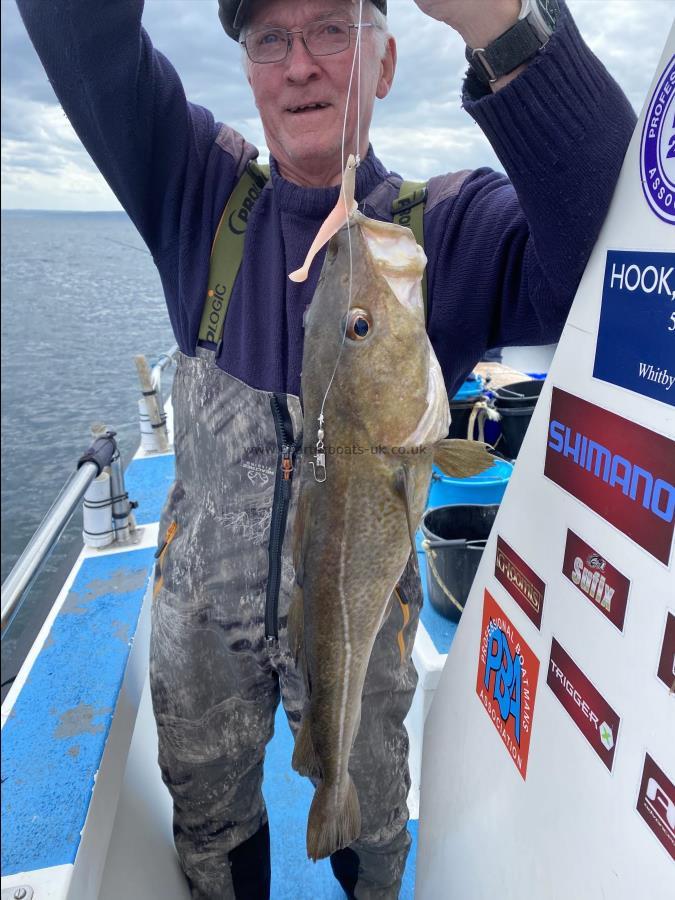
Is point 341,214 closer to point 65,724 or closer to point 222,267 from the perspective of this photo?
point 222,267

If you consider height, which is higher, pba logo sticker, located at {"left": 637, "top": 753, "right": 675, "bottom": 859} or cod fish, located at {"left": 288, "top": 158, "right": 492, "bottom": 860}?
cod fish, located at {"left": 288, "top": 158, "right": 492, "bottom": 860}

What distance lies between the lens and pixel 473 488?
3918 mm

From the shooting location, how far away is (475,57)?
1319 mm

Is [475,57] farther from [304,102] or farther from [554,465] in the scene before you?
[554,465]

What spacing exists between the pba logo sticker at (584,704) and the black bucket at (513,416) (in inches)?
128

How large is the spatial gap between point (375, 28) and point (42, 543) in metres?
1.94

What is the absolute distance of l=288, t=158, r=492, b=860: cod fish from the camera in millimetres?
1399

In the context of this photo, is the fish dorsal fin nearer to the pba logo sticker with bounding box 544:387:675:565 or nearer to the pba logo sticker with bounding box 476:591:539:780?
the pba logo sticker with bounding box 544:387:675:565

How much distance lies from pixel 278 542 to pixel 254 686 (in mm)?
500

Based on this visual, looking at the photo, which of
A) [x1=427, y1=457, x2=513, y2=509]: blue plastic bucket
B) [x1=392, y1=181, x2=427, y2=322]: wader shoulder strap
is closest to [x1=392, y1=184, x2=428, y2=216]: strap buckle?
[x1=392, y1=181, x2=427, y2=322]: wader shoulder strap

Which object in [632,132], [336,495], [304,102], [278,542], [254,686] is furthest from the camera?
[254,686]

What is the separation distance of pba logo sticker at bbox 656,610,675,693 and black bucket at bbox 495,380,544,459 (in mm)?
3566

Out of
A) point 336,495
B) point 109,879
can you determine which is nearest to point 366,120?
point 336,495

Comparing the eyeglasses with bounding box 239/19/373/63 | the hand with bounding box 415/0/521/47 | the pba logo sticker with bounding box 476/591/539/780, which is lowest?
the pba logo sticker with bounding box 476/591/539/780
